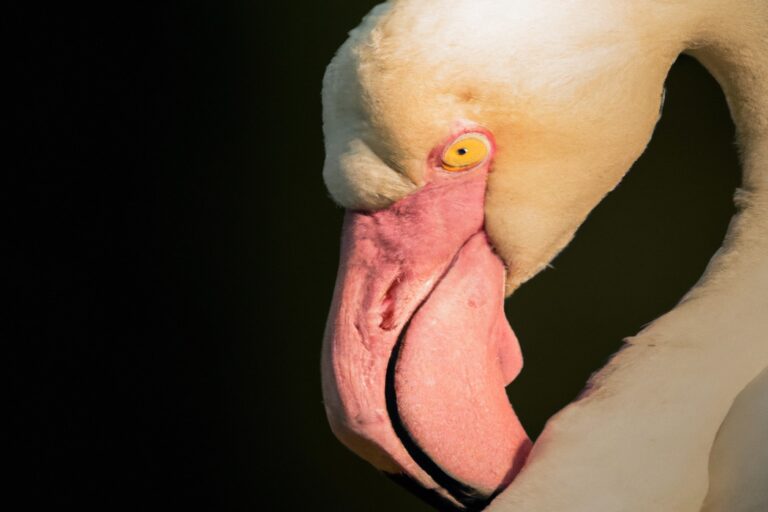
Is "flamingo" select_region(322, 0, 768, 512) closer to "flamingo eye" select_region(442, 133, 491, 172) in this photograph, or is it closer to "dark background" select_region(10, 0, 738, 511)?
"flamingo eye" select_region(442, 133, 491, 172)

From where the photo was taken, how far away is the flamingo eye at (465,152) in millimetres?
1058

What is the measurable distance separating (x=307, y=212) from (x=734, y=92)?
1.13 meters

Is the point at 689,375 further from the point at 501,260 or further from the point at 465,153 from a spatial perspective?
the point at 465,153

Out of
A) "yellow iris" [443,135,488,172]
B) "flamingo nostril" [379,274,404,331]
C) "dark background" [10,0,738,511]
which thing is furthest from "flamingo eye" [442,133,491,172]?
"dark background" [10,0,738,511]

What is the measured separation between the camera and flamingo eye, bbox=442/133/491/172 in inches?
41.6

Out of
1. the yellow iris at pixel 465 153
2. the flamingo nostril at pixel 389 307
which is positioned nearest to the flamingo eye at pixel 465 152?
the yellow iris at pixel 465 153

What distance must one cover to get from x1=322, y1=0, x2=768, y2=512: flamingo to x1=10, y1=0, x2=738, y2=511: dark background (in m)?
1.00

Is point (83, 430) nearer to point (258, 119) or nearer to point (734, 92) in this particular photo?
point (258, 119)

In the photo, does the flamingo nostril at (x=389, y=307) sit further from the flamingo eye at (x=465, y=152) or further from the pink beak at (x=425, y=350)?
the flamingo eye at (x=465, y=152)

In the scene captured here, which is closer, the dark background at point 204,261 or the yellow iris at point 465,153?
the yellow iris at point 465,153

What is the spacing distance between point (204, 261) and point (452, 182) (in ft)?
3.86

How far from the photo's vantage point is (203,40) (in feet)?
7.04

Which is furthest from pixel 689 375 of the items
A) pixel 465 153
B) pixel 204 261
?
pixel 204 261

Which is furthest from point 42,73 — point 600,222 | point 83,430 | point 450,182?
point 450,182
